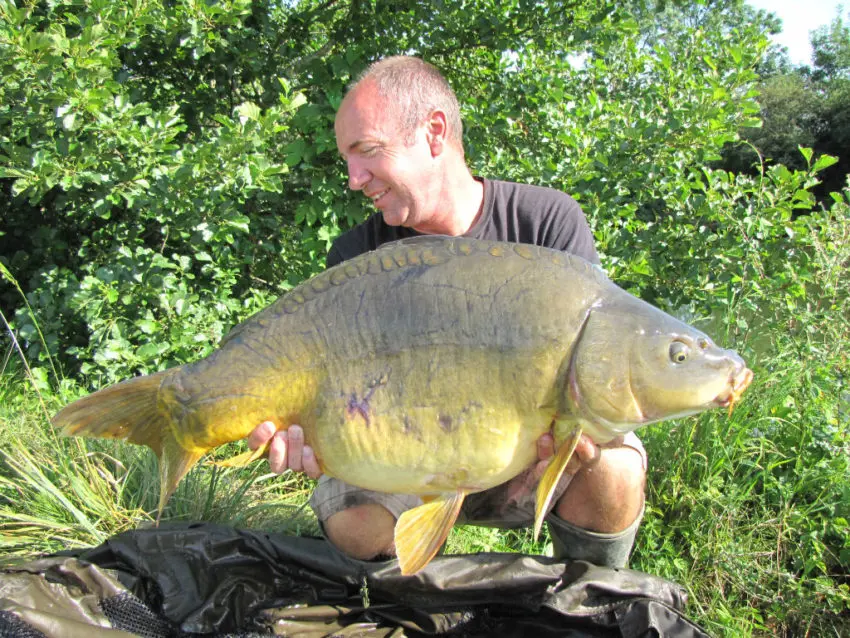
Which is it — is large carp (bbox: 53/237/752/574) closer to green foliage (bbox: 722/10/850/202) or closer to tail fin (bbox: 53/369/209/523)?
tail fin (bbox: 53/369/209/523)

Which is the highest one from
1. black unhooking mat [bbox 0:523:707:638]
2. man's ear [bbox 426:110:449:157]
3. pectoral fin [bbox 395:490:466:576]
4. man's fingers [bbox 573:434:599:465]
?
man's ear [bbox 426:110:449:157]

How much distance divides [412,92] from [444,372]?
0.90 m

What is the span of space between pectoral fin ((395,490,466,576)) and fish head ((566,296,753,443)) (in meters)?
0.33

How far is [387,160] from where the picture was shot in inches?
68.8

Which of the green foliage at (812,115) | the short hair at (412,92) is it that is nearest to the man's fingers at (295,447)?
the short hair at (412,92)

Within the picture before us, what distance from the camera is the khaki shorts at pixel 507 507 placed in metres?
1.71

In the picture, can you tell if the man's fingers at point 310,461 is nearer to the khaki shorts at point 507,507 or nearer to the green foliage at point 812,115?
the khaki shorts at point 507,507

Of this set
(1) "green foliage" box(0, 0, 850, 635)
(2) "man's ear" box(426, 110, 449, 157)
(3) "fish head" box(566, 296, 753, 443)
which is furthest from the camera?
(1) "green foliage" box(0, 0, 850, 635)

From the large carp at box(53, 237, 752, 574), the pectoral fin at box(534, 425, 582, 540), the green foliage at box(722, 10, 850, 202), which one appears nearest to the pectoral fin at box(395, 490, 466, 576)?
the large carp at box(53, 237, 752, 574)

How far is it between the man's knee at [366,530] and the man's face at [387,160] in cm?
74

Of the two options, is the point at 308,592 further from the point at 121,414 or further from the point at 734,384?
the point at 734,384

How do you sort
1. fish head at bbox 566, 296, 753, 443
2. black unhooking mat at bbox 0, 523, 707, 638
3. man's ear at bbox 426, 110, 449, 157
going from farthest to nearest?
man's ear at bbox 426, 110, 449, 157
black unhooking mat at bbox 0, 523, 707, 638
fish head at bbox 566, 296, 753, 443

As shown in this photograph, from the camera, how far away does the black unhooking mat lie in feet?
5.23

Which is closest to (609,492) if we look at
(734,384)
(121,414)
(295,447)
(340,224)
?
(734,384)
